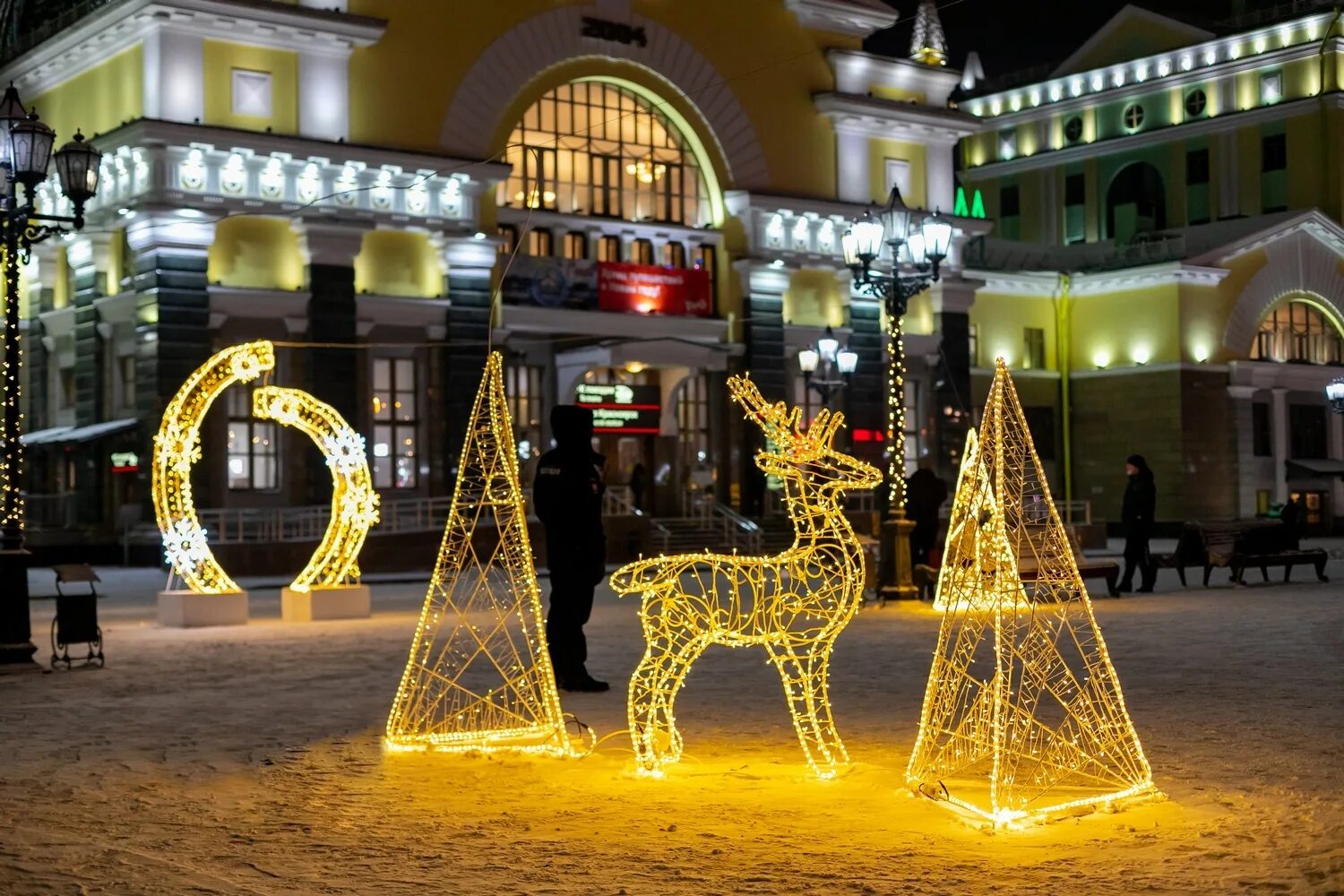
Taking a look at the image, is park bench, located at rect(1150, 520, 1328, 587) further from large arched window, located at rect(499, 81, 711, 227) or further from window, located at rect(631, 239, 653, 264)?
window, located at rect(631, 239, 653, 264)

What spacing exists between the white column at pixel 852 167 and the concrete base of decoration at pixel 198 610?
→ 92.4 feet

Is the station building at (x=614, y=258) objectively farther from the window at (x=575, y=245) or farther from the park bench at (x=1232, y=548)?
the park bench at (x=1232, y=548)

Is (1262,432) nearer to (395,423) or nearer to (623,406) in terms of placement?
(623,406)

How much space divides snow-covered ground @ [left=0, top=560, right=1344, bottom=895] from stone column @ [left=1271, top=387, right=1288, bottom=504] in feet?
131

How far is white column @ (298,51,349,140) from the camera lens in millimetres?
37406

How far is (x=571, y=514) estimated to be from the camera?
42.7ft

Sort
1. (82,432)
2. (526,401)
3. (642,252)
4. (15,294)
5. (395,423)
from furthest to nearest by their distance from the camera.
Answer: (642,252), (526,401), (395,423), (82,432), (15,294)

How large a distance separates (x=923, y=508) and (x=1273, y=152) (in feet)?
133

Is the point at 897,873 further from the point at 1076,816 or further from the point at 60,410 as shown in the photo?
the point at 60,410

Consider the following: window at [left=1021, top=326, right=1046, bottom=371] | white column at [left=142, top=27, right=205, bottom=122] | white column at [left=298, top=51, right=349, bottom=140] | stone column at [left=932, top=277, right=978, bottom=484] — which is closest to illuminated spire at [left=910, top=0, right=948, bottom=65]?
stone column at [left=932, top=277, right=978, bottom=484]

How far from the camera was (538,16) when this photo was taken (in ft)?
135

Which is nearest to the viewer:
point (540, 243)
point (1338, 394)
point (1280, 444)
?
point (1338, 394)

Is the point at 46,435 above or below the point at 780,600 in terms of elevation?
above

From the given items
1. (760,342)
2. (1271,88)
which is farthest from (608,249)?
(1271,88)
